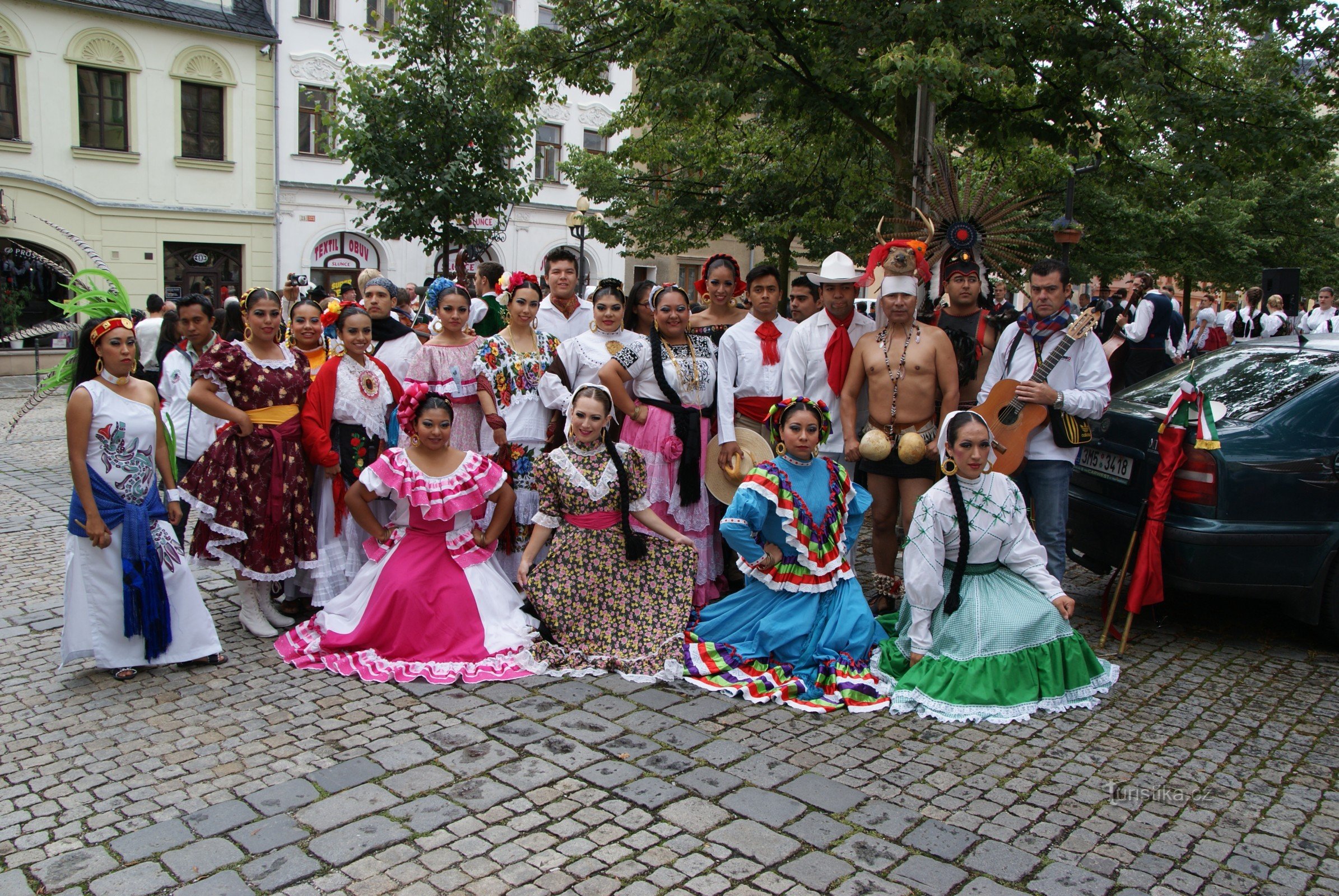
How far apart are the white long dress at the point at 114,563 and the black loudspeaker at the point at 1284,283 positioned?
13.1m

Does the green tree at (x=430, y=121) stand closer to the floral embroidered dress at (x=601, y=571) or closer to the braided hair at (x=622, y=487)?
the braided hair at (x=622, y=487)

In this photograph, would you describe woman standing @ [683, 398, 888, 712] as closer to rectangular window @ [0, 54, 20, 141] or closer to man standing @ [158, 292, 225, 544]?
man standing @ [158, 292, 225, 544]

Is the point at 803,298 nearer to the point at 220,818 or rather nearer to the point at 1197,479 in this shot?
the point at 1197,479

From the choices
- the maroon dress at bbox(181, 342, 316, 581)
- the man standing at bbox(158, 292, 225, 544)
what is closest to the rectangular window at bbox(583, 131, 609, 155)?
the man standing at bbox(158, 292, 225, 544)

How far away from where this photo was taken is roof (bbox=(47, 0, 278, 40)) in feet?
70.4

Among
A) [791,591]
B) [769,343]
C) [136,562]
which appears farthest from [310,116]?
[791,591]

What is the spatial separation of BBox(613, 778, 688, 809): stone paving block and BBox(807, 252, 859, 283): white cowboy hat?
314 cm

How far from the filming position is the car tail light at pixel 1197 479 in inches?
206

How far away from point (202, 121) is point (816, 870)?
80.4ft

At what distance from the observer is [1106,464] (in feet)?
19.3

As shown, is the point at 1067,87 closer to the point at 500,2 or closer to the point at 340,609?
the point at 340,609

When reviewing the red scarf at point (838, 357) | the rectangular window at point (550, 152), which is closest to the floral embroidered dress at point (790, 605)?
the red scarf at point (838, 357)

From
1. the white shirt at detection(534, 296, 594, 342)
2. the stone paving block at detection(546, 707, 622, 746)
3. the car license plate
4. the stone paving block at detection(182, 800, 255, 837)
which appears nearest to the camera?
the stone paving block at detection(182, 800, 255, 837)

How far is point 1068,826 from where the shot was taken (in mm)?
3590
